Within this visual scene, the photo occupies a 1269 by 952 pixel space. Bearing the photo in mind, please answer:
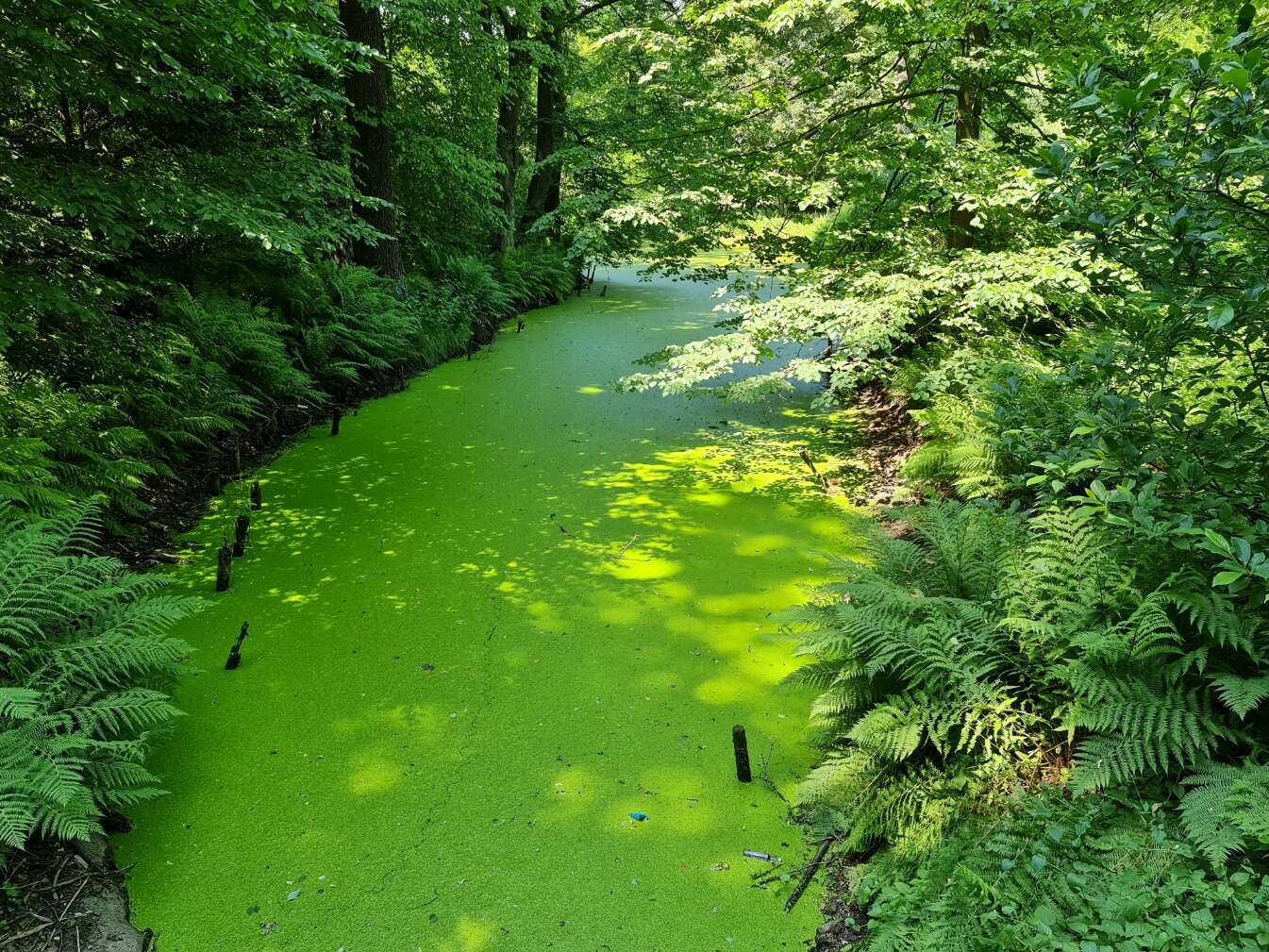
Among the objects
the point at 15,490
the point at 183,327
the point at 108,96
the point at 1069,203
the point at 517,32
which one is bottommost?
the point at 15,490

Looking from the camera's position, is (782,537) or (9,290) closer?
(9,290)

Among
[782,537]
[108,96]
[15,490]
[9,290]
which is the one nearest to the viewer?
[15,490]

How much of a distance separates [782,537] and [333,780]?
7.88 ft

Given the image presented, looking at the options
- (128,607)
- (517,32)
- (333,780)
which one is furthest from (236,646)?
(517,32)

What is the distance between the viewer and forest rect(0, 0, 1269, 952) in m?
1.61

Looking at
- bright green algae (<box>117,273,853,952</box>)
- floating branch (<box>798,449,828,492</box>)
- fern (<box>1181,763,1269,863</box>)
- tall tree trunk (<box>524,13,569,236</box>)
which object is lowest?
bright green algae (<box>117,273,853,952</box>)

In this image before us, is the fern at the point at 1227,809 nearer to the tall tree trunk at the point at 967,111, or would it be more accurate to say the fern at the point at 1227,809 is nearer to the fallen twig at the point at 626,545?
the fallen twig at the point at 626,545

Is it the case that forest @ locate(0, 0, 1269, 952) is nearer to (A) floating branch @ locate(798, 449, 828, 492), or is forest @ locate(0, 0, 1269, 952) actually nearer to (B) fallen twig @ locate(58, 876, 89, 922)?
(B) fallen twig @ locate(58, 876, 89, 922)

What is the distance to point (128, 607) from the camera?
226 cm

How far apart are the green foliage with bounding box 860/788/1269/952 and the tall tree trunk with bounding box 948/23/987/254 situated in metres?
3.47

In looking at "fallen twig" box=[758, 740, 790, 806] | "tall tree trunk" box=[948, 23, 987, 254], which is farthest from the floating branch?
"fallen twig" box=[758, 740, 790, 806]

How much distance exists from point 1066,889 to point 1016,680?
0.72m

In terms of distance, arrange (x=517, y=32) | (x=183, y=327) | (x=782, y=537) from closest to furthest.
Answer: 1. (x=782, y=537)
2. (x=183, y=327)
3. (x=517, y=32)

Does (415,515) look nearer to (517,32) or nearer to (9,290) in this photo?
(9,290)
